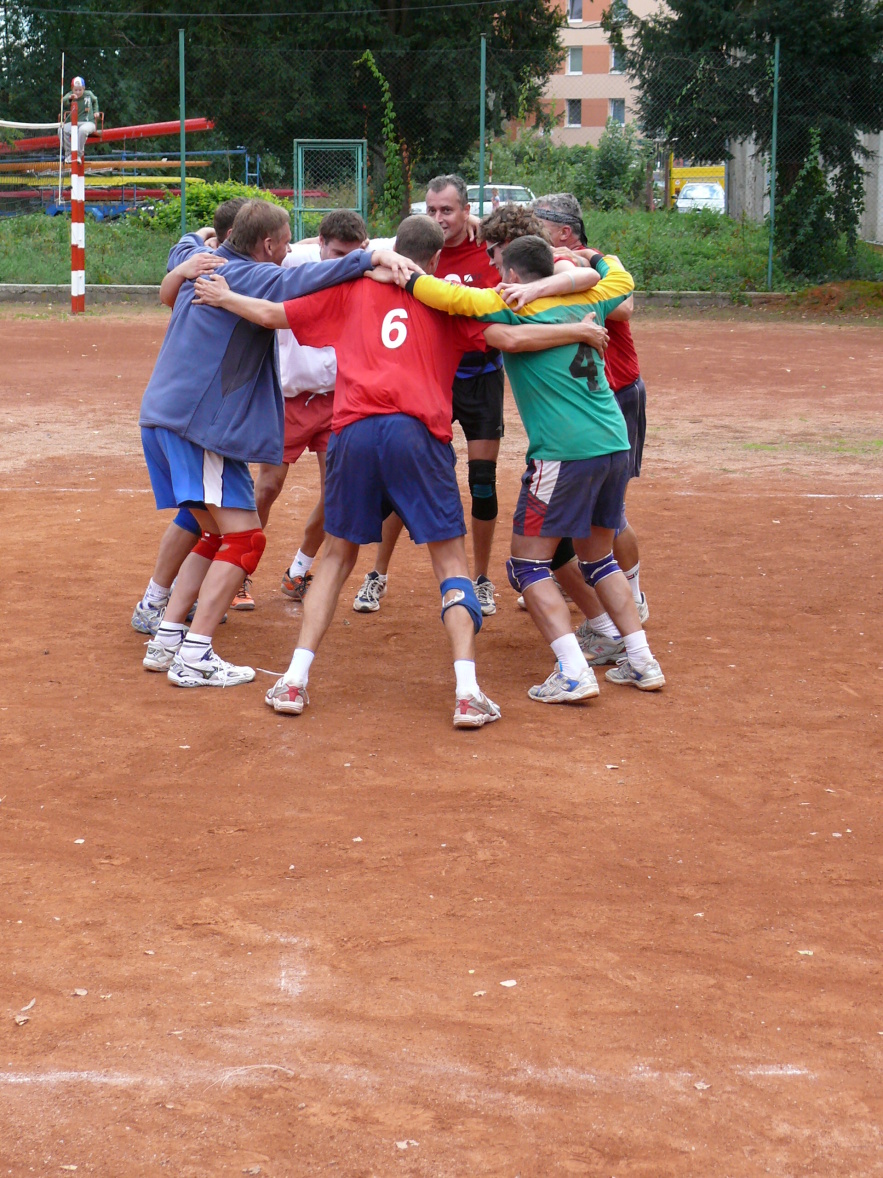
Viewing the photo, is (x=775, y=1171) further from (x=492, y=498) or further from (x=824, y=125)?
(x=824, y=125)

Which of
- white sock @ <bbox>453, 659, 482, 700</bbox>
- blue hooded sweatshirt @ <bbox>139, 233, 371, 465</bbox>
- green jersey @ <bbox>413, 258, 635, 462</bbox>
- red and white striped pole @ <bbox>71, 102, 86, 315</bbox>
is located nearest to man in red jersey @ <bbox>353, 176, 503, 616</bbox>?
green jersey @ <bbox>413, 258, 635, 462</bbox>

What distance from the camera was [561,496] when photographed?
512 centimetres

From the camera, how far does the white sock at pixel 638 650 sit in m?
5.34

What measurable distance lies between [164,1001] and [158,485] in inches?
110

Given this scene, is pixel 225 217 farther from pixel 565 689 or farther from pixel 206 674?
pixel 565 689

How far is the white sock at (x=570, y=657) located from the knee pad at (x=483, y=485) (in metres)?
1.37

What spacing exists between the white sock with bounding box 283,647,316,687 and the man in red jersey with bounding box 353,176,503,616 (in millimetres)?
1416

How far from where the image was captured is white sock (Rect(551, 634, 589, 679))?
516 cm

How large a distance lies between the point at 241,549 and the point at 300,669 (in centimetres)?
61

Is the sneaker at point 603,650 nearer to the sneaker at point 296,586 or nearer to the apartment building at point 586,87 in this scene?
the sneaker at point 296,586

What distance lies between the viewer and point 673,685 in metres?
5.43

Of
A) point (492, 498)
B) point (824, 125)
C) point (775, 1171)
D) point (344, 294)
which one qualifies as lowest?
point (775, 1171)

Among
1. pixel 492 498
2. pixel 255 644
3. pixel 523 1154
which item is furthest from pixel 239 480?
pixel 523 1154

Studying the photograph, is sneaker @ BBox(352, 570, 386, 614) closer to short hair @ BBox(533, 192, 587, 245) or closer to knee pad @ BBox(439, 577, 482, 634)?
knee pad @ BBox(439, 577, 482, 634)
